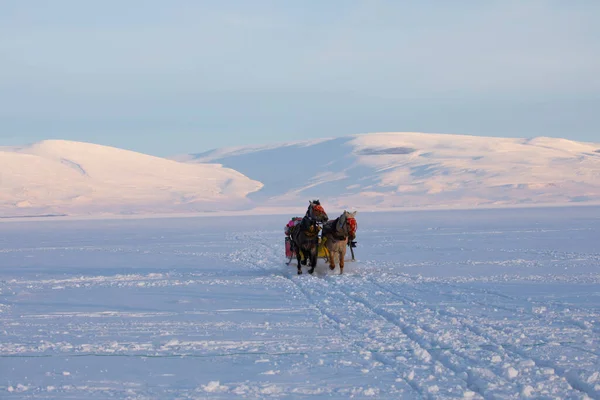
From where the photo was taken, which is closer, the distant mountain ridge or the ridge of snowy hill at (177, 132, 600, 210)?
the distant mountain ridge

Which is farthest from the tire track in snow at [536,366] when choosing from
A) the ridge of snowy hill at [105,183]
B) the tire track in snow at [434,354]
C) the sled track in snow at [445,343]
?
the ridge of snowy hill at [105,183]

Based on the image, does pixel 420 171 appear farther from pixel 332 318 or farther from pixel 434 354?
pixel 434 354

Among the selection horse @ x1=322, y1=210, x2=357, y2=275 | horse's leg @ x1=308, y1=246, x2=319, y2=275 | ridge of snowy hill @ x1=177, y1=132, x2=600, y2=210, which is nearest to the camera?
horse @ x1=322, y1=210, x2=357, y2=275

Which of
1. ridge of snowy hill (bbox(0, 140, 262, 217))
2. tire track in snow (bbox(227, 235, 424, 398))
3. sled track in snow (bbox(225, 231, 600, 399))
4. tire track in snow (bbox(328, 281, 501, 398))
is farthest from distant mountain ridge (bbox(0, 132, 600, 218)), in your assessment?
tire track in snow (bbox(328, 281, 501, 398))

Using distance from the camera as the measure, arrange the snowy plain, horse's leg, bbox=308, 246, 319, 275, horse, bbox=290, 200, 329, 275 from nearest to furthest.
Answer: the snowy plain → horse, bbox=290, 200, 329, 275 → horse's leg, bbox=308, 246, 319, 275

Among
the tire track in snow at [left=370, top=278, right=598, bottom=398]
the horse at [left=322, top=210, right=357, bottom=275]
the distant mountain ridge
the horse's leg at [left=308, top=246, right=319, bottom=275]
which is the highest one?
the distant mountain ridge

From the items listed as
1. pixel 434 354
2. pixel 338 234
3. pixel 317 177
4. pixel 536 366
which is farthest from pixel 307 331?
pixel 317 177

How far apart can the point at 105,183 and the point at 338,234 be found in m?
89.8

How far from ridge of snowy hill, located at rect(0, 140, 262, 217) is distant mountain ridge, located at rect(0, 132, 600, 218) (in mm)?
124

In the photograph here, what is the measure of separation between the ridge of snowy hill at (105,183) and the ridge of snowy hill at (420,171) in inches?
217

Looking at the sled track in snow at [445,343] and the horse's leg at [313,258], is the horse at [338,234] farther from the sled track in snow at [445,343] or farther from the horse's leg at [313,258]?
the sled track in snow at [445,343]

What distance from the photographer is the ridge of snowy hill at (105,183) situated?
285ft

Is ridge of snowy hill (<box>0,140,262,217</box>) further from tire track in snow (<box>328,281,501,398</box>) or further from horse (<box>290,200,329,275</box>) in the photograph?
tire track in snow (<box>328,281,501,398</box>)

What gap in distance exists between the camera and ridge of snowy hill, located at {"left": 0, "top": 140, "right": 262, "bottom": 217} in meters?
87.0
